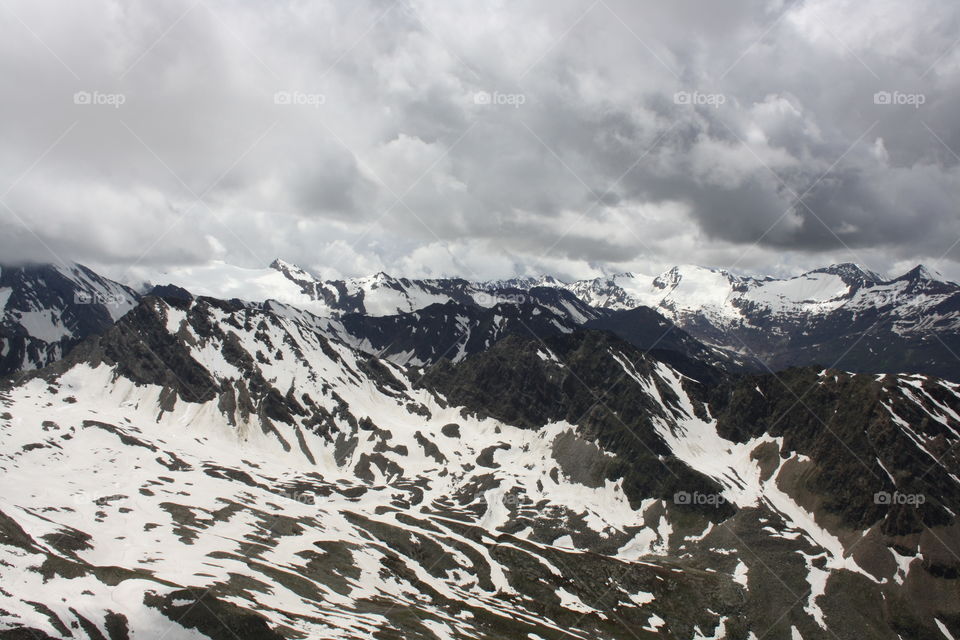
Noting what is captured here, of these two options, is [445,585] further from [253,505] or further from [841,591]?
[841,591]

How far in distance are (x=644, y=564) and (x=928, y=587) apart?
7125cm

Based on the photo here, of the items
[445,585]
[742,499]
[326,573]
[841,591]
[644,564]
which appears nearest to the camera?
[326,573]

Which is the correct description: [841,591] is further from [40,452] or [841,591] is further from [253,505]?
[40,452]

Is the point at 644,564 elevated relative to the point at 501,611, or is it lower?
elevated

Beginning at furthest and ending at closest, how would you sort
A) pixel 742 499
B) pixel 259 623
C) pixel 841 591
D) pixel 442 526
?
pixel 742 499 < pixel 442 526 < pixel 841 591 < pixel 259 623

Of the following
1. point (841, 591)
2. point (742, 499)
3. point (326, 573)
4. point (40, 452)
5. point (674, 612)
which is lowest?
point (40, 452)

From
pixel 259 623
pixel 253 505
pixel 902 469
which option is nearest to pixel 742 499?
pixel 902 469

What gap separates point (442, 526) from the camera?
17200 centimetres

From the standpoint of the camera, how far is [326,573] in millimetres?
120875

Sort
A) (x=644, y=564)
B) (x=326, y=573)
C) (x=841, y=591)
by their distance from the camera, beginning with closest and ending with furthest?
(x=326, y=573), (x=841, y=591), (x=644, y=564)

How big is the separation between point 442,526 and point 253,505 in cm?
5549

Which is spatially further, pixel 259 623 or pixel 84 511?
pixel 84 511

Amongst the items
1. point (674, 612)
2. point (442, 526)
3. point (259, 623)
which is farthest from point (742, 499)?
point (259, 623)

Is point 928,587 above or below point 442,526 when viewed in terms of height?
above
